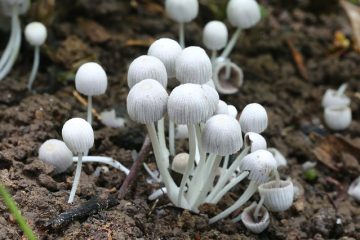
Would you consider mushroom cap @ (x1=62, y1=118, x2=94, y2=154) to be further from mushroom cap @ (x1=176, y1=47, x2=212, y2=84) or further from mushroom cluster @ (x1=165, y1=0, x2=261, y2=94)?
mushroom cluster @ (x1=165, y1=0, x2=261, y2=94)

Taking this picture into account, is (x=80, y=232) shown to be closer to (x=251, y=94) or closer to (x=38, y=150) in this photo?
(x=38, y=150)

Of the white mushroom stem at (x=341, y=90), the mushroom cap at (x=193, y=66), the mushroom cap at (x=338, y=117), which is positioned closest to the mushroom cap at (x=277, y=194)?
the mushroom cap at (x=193, y=66)

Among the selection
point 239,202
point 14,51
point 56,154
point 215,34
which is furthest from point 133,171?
point 14,51

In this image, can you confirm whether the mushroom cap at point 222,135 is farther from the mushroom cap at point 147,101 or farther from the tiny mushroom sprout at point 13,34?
the tiny mushroom sprout at point 13,34

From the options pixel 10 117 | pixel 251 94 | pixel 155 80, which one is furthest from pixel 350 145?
pixel 10 117

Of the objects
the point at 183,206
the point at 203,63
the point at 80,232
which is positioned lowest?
the point at 183,206

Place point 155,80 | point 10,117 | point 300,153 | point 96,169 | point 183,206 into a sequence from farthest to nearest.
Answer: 1. point 300,153
2. point 10,117
3. point 96,169
4. point 183,206
5. point 155,80
